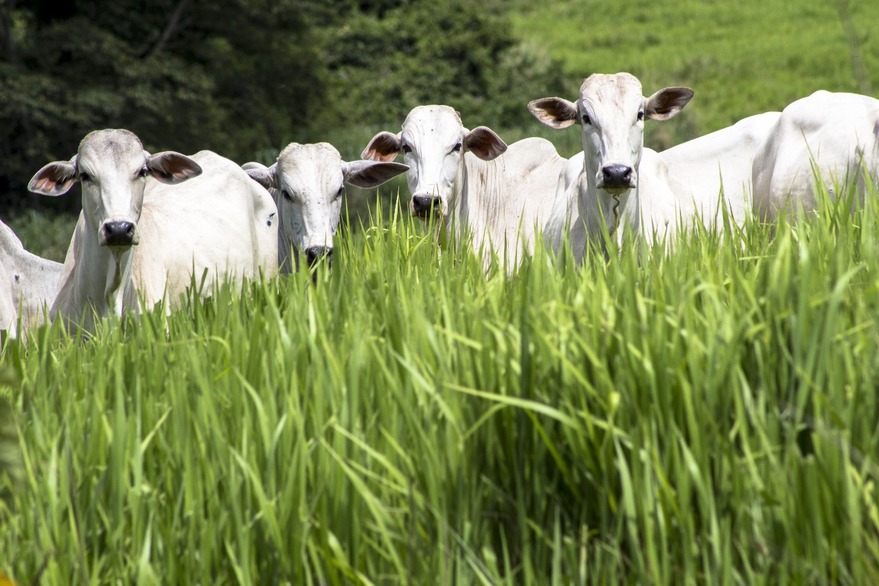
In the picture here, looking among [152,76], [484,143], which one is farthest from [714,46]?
[484,143]

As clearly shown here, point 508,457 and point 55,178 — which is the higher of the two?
point 55,178

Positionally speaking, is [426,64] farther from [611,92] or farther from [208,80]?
[611,92]

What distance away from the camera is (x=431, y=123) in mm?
5992

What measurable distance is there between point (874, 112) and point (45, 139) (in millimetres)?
12033

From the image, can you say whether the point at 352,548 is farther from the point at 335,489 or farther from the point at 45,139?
the point at 45,139

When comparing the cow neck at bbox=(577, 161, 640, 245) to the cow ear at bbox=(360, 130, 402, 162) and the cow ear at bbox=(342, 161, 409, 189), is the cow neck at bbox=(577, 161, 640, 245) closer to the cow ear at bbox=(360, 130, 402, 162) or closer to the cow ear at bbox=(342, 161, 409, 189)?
the cow ear at bbox=(342, 161, 409, 189)

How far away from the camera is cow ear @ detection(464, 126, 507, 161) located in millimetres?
6082

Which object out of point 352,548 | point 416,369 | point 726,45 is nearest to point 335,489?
point 352,548

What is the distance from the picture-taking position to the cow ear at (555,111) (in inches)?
222

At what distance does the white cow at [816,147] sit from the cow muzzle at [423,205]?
146 cm

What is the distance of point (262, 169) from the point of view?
6480 mm

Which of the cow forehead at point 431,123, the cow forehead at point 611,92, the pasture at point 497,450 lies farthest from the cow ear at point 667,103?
the pasture at point 497,450

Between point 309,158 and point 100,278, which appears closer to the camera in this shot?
point 100,278

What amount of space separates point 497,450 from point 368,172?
11.5ft
